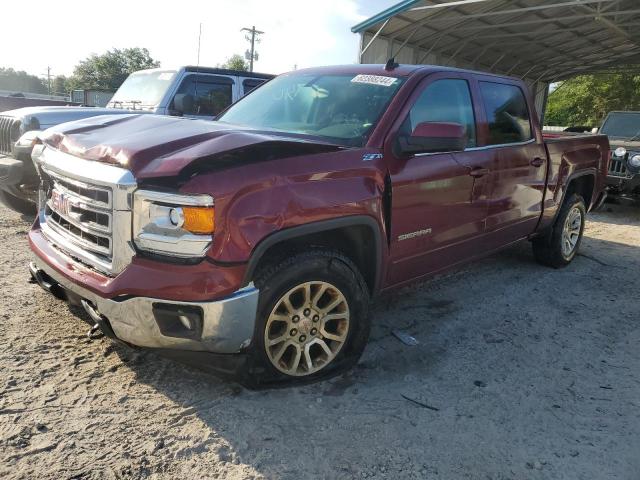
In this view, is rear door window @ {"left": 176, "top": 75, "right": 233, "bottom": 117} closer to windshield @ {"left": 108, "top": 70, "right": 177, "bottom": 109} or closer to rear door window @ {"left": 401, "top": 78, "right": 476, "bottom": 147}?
windshield @ {"left": 108, "top": 70, "right": 177, "bottom": 109}

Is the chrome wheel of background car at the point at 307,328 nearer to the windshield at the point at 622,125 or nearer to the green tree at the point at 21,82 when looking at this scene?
the windshield at the point at 622,125

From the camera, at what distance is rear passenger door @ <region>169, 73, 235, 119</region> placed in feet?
24.8

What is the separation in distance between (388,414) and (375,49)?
12.4 m

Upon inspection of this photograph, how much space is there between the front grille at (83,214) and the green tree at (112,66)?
185ft

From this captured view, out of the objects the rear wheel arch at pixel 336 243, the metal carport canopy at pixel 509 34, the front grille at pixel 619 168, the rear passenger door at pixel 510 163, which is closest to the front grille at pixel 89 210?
the rear wheel arch at pixel 336 243

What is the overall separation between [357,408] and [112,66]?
60.5 metres

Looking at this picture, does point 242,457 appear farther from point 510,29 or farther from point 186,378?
point 510,29

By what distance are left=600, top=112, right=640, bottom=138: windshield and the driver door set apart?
7974mm

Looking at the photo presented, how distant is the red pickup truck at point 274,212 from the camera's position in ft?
8.12

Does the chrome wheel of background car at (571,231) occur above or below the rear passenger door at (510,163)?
below

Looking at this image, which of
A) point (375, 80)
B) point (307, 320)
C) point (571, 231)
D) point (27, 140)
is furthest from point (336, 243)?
point (27, 140)

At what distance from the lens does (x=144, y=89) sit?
7992 millimetres

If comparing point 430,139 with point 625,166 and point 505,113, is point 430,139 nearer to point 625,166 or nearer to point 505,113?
point 505,113

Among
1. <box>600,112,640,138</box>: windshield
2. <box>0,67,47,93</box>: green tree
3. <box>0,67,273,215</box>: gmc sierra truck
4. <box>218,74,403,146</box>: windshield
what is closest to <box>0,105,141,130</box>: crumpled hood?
<box>0,67,273,215</box>: gmc sierra truck
